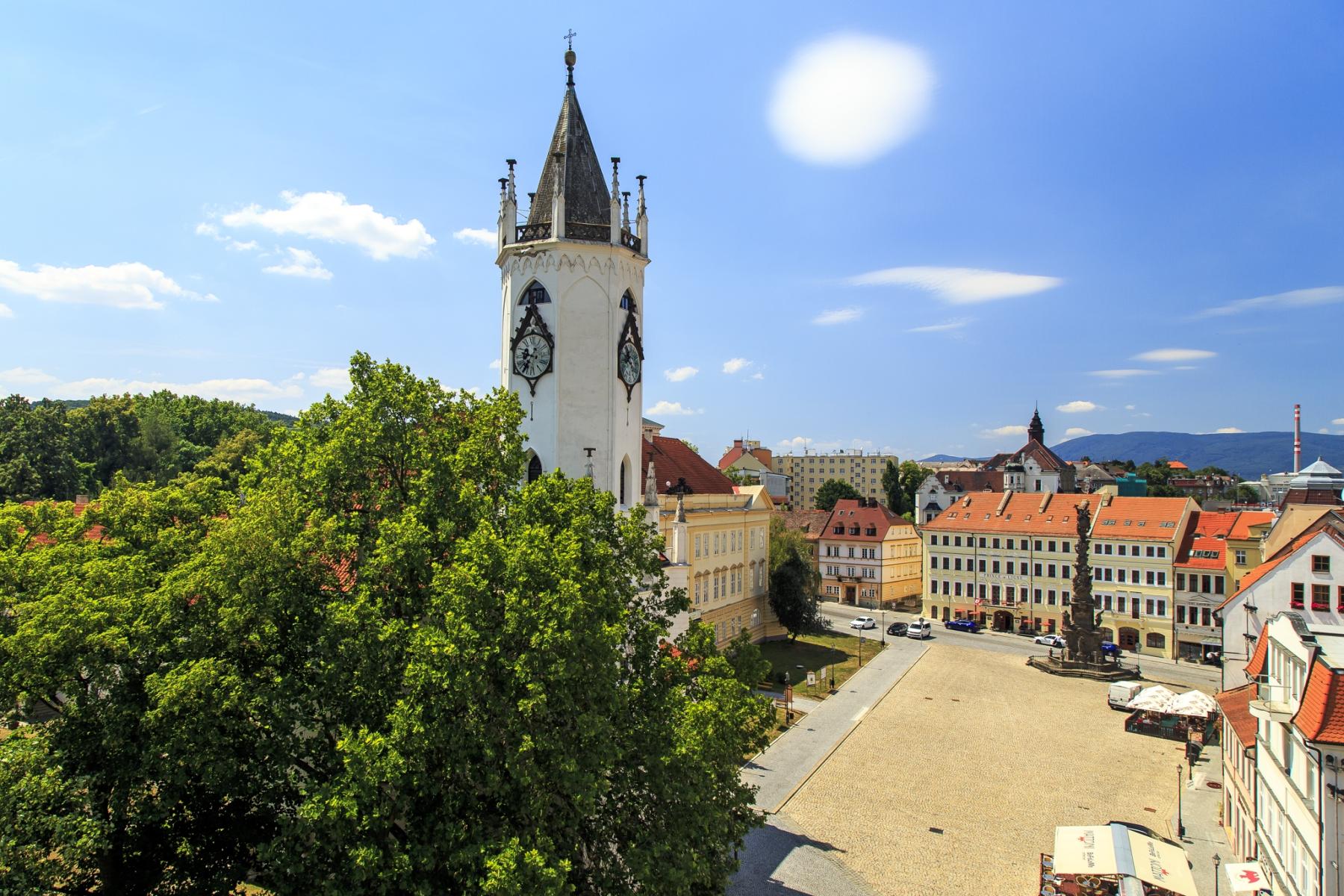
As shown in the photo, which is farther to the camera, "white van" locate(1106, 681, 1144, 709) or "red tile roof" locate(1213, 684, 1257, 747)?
"white van" locate(1106, 681, 1144, 709)

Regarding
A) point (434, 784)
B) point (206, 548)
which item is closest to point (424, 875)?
point (434, 784)

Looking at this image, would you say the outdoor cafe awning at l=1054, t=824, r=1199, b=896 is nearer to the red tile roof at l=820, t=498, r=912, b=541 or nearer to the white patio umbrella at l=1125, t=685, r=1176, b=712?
the white patio umbrella at l=1125, t=685, r=1176, b=712

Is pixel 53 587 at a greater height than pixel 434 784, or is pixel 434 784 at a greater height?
pixel 53 587

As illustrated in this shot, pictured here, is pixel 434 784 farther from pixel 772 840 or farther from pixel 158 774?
pixel 772 840

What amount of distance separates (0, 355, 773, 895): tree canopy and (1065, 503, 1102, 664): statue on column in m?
38.3

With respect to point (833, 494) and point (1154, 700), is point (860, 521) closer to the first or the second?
point (1154, 700)

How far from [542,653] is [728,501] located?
38.7m

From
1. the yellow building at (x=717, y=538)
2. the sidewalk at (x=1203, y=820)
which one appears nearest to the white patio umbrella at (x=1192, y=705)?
the sidewalk at (x=1203, y=820)

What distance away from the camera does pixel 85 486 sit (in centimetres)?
6888

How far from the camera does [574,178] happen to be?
21859 millimetres

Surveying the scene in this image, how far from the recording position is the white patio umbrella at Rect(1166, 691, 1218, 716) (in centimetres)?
3341

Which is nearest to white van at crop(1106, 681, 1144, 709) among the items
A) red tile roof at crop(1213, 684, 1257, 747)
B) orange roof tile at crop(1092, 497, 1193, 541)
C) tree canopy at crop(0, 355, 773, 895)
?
red tile roof at crop(1213, 684, 1257, 747)

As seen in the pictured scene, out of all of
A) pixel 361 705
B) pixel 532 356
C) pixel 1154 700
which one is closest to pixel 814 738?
pixel 1154 700

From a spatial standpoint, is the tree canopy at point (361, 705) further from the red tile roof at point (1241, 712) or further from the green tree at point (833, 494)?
the green tree at point (833, 494)
